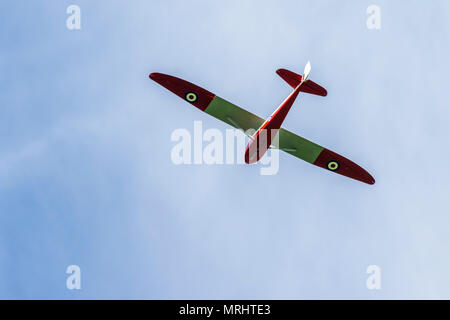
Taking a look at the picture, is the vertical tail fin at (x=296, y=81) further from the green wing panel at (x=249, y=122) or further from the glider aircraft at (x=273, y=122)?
the green wing panel at (x=249, y=122)

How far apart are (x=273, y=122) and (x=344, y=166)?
5.44 meters

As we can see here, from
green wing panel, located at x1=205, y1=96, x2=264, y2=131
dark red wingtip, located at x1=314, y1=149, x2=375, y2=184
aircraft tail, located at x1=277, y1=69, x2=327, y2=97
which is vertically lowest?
dark red wingtip, located at x1=314, y1=149, x2=375, y2=184

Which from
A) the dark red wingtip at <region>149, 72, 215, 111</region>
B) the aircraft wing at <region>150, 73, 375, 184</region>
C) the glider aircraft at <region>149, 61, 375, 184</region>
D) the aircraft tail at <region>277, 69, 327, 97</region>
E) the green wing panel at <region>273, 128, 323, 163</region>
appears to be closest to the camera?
the glider aircraft at <region>149, 61, 375, 184</region>

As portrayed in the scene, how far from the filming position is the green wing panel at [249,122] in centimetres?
2962

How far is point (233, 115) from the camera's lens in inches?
1174

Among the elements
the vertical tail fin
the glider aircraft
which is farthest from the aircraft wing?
the vertical tail fin

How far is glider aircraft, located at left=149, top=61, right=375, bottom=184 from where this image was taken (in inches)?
1134

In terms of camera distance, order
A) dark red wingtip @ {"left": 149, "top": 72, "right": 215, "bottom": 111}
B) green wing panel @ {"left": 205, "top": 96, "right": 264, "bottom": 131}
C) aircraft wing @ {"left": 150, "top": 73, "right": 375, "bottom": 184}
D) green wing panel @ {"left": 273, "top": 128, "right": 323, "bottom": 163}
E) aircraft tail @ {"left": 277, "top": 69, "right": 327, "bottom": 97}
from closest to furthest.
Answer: aircraft tail @ {"left": 277, "top": 69, "right": 327, "bottom": 97} → green wing panel @ {"left": 205, "top": 96, "right": 264, "bottom": 131} → aircraft wing @ {"left": 150, "top": 73, "right": 375, "bottom": 184} → dark red wingtip @ {"left": 149, "top": 72, "right": 215, "bottom": 111} → green wing panel @ {"left": 273, "top": 128, "right": 323, "bottom": 163}

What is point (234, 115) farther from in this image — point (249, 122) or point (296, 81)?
point (296, 81)

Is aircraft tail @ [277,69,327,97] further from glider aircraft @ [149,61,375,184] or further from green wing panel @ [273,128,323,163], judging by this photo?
green wing panel @ [273,128,323,163]
